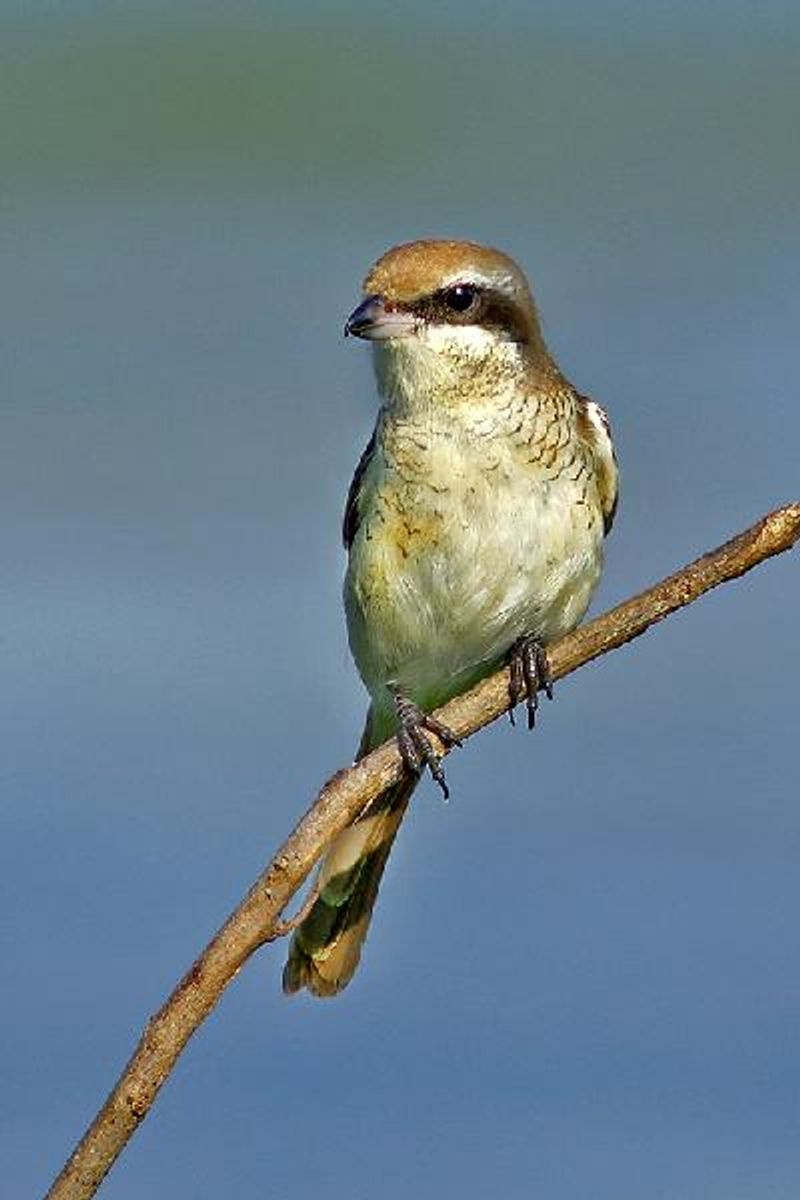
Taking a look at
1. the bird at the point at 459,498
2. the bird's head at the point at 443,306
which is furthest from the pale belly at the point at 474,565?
the bird's head at the point at 443,306

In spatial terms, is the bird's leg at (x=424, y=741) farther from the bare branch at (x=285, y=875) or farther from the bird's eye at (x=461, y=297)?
the bird's eye at (x=461, y=297)

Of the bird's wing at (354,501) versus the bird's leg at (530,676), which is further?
the bird's wing at (354,501)

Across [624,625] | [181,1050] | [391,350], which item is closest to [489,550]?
[391,350]

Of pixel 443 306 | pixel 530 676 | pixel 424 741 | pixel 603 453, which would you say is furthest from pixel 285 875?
pixel 603 453

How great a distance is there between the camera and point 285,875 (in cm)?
236

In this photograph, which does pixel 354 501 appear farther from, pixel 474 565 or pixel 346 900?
pixel 346 900

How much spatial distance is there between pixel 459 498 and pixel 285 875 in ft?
6.45

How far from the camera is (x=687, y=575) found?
110 inches

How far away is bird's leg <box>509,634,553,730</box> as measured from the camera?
405cm

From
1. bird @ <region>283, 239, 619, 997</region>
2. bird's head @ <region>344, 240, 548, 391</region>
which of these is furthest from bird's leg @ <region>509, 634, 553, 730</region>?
bird's head @ <region>344, 240, 548, 391</region>

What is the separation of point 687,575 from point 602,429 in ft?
5.74

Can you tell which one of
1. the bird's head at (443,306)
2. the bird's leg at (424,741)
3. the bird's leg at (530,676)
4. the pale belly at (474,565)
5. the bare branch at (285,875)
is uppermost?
the bird's head at (443,306)

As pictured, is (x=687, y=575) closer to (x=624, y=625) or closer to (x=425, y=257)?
(x=624, y=625)

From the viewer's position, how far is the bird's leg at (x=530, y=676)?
4051 mm
